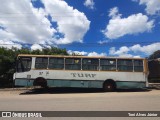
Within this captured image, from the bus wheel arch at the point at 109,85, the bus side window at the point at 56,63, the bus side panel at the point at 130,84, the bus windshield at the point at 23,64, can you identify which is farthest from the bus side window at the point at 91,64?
the bus windshield at the point at 23,64

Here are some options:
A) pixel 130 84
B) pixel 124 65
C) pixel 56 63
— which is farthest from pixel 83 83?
pixel 130 84

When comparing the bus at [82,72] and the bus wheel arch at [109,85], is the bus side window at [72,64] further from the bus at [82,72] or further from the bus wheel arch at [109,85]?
the bus wheel arch at [109,85]

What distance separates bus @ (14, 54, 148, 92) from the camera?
73.7 feet

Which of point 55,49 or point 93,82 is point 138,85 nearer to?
point 93,82

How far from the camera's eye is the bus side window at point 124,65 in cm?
2297

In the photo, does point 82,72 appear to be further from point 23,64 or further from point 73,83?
point 23,64

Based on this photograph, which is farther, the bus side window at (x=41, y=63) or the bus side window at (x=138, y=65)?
the bus side window at (x=138, y=65)

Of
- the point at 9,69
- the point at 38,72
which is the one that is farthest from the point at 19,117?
the point at 9,69

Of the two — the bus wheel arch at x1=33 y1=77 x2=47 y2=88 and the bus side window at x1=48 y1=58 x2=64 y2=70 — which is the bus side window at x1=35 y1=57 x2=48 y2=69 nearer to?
the bus side window at x1=48 y1=58 x2=64 y2=70

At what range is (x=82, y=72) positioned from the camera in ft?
74.1

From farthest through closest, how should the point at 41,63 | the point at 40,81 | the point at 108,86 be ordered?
the point at 108,86
the point at 41,63
the point at 40,81

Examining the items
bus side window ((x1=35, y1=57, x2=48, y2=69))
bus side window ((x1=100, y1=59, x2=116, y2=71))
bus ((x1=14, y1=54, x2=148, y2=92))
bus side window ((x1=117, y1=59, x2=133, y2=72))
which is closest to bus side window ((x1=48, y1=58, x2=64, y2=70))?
bus ((x1=14, y1=54, x2=148, y2=92))

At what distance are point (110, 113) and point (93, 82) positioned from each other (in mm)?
12235

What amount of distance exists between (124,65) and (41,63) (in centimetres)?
651
